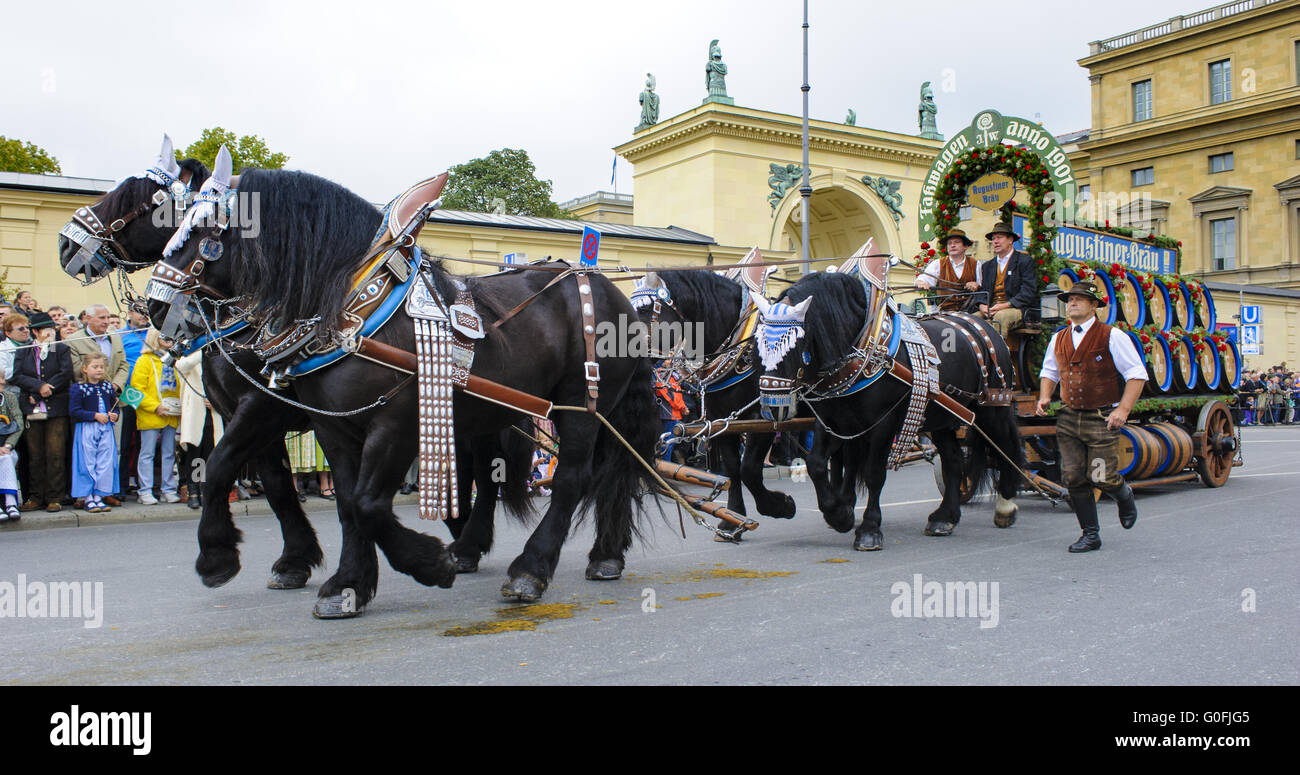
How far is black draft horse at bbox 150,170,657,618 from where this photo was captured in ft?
16.2

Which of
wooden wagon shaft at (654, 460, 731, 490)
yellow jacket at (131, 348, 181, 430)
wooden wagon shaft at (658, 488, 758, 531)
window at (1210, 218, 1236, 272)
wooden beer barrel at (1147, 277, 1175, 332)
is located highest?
window at (1210, 218, 1236, 272)

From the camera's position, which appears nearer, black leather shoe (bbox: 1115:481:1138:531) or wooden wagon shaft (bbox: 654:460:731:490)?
wooden wagon shaft (bbox: 654:460:731:490)

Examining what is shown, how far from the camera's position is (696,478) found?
7332mm

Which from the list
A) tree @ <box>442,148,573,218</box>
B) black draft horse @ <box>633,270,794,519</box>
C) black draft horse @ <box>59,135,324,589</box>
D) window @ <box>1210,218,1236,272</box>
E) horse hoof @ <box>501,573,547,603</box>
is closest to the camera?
black draft horse @ <box>59,135,324,589</box>

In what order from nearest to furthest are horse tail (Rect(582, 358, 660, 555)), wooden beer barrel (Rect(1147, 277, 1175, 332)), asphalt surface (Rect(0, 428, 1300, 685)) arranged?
asphalt surface (Rect(0, 428, 1300, 685)) → horse tail (Rect(582, 358, 660, 555)) → wooden beer barrel (Rect(1147, 277, 1175, 332))

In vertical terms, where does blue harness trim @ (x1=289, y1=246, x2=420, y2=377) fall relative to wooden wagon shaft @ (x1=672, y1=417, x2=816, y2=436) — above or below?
above

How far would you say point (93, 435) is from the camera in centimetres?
998

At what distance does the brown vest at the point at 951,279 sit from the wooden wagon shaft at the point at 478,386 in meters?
5.87

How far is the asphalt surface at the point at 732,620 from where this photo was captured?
4.14 meters

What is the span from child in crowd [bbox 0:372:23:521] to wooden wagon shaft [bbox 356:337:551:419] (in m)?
6.09

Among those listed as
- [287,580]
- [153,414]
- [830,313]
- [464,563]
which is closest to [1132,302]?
[830,313]

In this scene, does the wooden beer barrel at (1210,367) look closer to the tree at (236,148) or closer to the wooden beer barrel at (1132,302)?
the wooden beer barrel at (1132,302)

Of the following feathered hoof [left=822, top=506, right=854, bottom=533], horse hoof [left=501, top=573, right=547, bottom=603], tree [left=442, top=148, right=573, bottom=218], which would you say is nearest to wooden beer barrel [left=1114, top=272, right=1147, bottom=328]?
feathered hoof [left=822, top=506, right=854, bottom=533]

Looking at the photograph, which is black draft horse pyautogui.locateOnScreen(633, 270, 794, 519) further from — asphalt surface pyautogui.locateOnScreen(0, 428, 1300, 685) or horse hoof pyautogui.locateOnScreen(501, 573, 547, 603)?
horse hoof pyautogui.locateOnScreen(501, 573, 547, 603)
